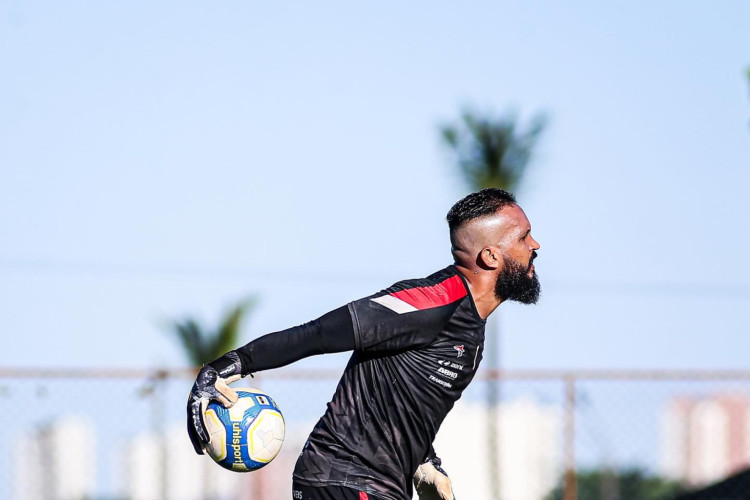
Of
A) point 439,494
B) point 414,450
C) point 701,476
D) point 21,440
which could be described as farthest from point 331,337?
point 701,476

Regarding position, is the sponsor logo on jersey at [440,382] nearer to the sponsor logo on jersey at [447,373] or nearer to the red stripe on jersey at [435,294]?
the sponsor logo on jersey at [447,373]

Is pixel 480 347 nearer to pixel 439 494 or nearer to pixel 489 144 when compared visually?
pixel 439 494

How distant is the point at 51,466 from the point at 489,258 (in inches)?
213

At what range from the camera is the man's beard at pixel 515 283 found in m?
4.78

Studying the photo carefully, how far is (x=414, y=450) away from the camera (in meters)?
4.73

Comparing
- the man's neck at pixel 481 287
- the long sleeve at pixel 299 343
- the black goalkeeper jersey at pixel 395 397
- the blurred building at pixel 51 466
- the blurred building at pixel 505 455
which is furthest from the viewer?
the blurred building at pixel 505 455

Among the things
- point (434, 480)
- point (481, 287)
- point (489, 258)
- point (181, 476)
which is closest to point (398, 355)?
point (481, 287)

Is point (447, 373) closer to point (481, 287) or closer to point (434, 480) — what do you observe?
point (481, 287)

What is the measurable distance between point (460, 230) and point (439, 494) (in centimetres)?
123

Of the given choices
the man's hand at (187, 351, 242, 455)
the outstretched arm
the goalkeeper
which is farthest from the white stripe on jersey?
the man's hand at (187, 351, 242, 455)

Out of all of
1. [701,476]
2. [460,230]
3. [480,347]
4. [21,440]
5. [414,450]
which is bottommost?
[701,476]

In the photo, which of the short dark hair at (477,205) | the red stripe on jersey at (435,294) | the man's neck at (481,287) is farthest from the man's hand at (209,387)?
the short dark hair at (477,205)

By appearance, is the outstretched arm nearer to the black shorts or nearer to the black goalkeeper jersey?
the black goalkeeper jersey

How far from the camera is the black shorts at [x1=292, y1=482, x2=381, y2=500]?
4.57m
